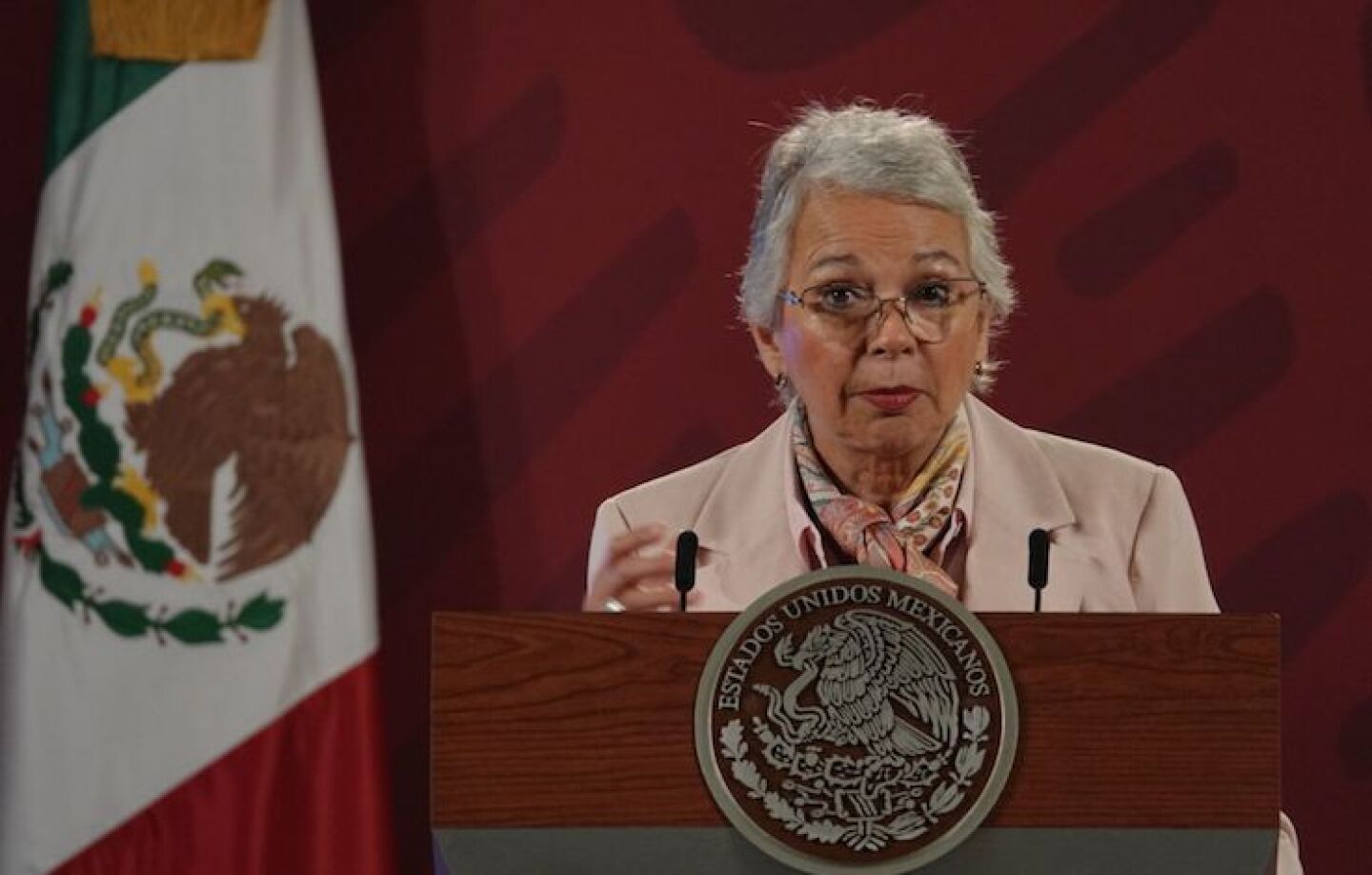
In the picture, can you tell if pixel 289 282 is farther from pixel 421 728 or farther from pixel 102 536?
pixel 421 728

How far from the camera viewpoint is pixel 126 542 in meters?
3.28

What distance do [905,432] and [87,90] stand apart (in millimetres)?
1635

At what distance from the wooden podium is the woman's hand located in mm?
361

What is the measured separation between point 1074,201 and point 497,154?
3.51 feet

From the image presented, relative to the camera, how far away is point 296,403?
131 inches

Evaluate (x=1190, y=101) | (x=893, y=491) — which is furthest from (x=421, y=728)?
(x=1190, y=101)

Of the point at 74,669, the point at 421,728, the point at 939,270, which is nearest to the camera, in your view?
the point at 939,270

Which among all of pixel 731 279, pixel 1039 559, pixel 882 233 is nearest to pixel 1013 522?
pixel 882 233

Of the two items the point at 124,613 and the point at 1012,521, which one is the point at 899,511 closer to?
the point at 1012,521

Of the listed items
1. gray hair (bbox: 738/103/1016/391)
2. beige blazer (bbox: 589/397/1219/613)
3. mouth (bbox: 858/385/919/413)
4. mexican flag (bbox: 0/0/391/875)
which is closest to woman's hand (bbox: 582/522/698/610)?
beige blazer (bbox: 589/397/1219/613)

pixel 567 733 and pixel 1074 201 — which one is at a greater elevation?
pixel 1074 201

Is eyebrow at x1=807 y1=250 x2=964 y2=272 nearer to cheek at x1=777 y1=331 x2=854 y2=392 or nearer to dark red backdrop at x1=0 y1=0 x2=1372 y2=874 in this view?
cheek at x1=777 y1=331 x2=854 y2=392

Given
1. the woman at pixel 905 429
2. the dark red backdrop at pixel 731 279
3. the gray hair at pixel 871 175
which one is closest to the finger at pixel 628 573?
the woman at pixel 905 429

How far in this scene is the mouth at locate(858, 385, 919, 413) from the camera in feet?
8.37
